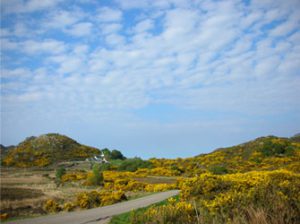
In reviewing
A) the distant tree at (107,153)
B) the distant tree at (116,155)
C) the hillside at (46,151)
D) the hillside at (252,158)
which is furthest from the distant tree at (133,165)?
the hillside at (46,151)

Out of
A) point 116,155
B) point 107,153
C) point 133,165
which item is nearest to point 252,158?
point 133,165

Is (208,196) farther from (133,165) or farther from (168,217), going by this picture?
(133,165)

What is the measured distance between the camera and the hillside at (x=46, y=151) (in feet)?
260

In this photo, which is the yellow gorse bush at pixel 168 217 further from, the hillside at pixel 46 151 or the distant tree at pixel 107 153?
the distant tree at pixel 107 153

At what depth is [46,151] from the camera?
8681 cm

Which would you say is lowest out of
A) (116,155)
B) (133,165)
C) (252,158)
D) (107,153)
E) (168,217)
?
(168,217)

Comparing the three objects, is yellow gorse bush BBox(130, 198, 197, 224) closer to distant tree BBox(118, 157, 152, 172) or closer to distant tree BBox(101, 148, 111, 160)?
distant tree BBox(118, 157, 152, 172)

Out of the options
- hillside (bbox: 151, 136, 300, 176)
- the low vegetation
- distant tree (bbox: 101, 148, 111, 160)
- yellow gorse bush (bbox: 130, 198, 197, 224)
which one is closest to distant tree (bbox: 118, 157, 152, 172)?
the low vegetation

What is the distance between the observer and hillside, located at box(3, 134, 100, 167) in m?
79.2

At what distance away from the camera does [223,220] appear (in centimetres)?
666

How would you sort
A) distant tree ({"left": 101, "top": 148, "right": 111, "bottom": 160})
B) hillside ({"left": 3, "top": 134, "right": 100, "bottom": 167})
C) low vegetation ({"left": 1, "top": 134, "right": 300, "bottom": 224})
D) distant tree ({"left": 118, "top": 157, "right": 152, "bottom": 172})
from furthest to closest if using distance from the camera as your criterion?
distant tree ({"left": 101, "top": 148, "right": 111, "bottom": 160}) → hillside ({"left": 3, "top": 134, "right": 100, "bottom": 167}) → distant tree ({"left": 118, "top": 157, "right": 152, "bottom": 172}) → low vegetation ({"left": 1, "top": 134, "right": 300, "bottom": 224})

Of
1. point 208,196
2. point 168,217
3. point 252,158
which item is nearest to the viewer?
point 168,217

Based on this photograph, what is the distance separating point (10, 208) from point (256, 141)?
6479cm

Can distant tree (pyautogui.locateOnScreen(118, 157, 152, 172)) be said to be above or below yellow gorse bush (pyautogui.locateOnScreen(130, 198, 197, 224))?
above
